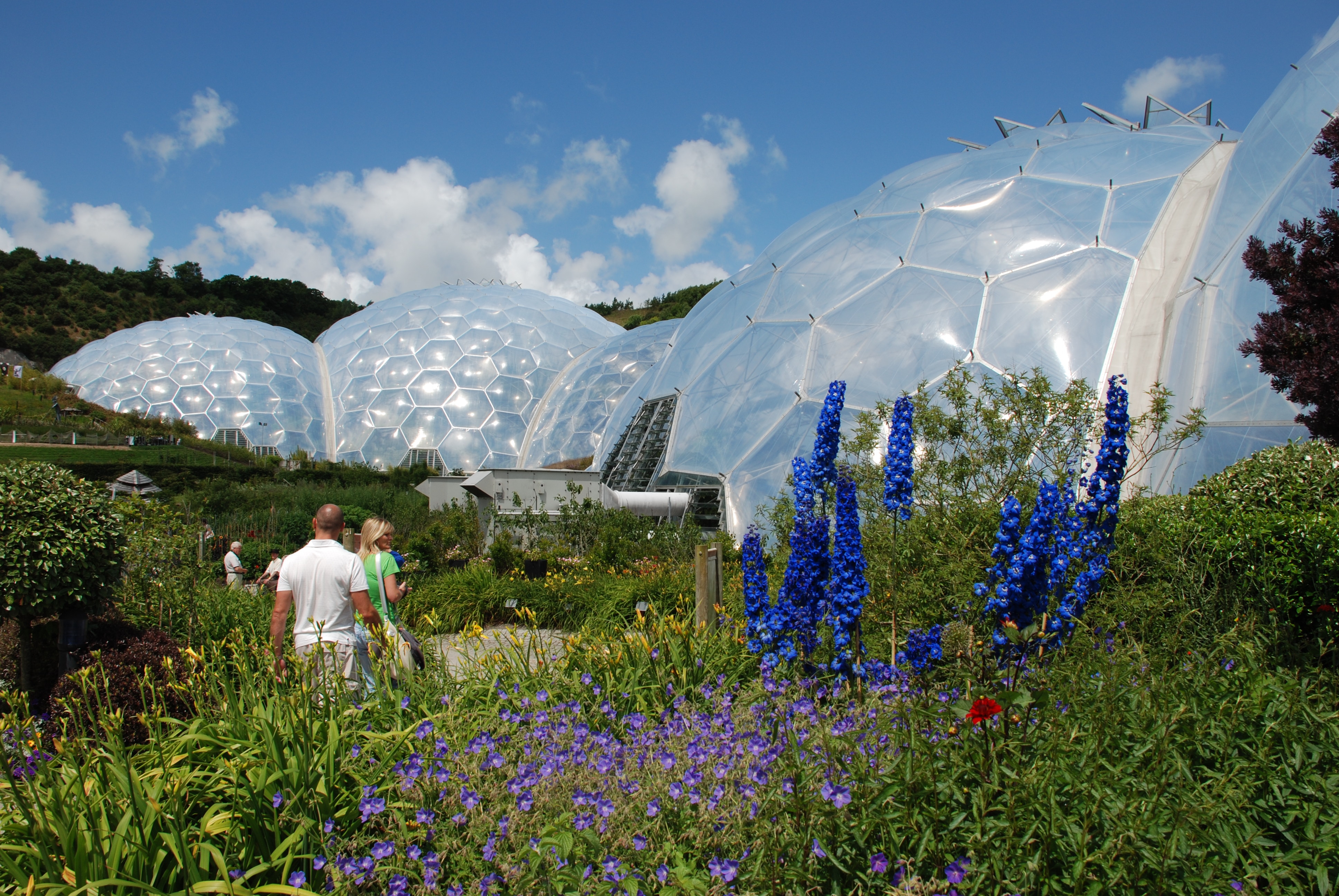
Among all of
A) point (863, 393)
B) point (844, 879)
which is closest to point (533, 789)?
point (844, 879)

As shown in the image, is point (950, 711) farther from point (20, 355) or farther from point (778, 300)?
point (20, 355)

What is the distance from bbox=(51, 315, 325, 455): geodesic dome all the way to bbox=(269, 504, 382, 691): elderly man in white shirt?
2598cm

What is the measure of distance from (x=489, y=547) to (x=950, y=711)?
9.57 metres

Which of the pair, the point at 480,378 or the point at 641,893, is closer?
the point at 641,893

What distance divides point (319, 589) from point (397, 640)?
1.92 ft

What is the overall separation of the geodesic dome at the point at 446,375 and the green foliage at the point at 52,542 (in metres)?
21.4

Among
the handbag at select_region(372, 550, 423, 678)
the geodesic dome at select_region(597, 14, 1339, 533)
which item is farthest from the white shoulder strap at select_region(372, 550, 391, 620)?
the geodesic dome at select_region(597, 14, 1339, 533)

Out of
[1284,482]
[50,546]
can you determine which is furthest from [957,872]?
[50,546]

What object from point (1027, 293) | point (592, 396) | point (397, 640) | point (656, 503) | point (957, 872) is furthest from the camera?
point (592, 396)

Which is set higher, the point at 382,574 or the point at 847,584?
the point at 847,584

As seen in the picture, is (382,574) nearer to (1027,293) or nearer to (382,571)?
(382,571)

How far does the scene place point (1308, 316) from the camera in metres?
6.23

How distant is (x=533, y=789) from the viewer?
235cm

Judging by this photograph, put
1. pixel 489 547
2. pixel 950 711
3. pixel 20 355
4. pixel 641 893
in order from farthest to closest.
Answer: pixel 20 355 < pixel 489 547 < pixel 950 711 < pixel 641 893
